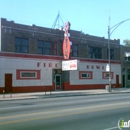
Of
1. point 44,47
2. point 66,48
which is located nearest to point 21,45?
point 44,47

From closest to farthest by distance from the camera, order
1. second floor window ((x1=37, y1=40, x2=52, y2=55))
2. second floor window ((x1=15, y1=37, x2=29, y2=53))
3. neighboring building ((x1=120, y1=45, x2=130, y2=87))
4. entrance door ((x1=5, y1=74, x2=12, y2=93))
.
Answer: entrance door ((x1=5, y1=74, x2=12, y2=93))
second floor window ((x1=15, y1=37, x2=29, y2=53))
second floor window ((x1=37, y1=40, x2=52, y2=55))
neighboring building ((x1=120, y1=45, x2=130, y2=87))

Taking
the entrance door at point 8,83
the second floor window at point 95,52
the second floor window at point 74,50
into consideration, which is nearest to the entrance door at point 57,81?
the second floor window at point 74,50

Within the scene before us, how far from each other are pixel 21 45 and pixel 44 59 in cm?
375

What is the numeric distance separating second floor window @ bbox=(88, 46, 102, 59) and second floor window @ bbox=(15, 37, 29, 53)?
38.3 feet

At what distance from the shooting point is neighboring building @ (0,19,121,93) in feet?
98.0

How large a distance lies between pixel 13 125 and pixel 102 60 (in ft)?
108

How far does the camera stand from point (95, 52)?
40844mm

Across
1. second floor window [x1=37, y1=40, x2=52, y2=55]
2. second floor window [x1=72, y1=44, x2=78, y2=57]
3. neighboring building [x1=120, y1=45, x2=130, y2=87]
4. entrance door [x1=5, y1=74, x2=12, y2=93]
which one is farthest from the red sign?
neighboring building [x1=120, y1=45, x2=130, y2=87]

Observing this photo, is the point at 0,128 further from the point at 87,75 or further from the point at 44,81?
the point at 87,75

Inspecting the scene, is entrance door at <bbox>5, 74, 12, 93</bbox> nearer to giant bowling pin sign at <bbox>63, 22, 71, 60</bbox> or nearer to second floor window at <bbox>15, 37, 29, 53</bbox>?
second floor window at <bbox>15, 37, 29, 53</bbox>

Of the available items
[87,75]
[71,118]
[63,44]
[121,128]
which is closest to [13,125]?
→ [71,118]

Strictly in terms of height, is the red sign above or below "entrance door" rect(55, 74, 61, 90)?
above

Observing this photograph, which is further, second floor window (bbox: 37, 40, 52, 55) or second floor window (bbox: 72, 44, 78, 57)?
second floor window (bbox: 72, 44, 78, 57)

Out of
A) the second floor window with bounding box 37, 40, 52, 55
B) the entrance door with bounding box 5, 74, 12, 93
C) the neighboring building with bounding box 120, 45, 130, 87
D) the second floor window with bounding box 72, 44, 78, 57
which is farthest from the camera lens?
the neighboring building with bounding box 120, 45, 130, 87
